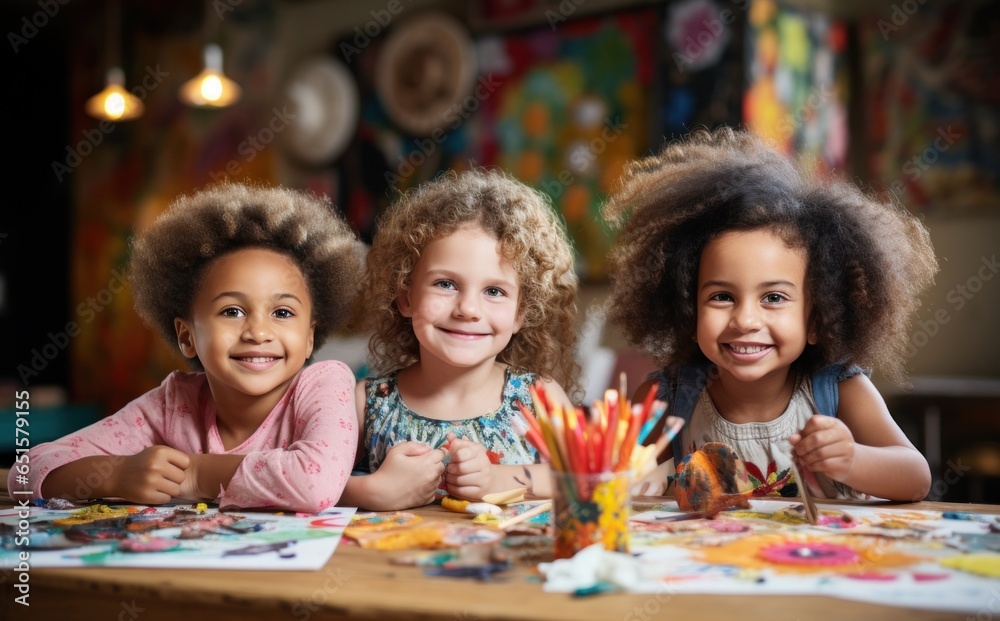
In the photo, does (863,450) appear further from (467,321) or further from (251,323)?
(251,323)

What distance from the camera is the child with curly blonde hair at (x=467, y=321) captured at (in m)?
1.31

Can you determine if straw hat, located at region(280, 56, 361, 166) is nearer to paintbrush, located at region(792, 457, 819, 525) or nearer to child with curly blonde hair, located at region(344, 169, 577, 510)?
child with curly blonde hair, located at region(344, 169, 577, 510)

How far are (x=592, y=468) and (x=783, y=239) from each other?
0.55 m

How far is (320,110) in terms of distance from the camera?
455 centimetres

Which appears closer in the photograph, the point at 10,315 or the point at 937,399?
the point at 937,399

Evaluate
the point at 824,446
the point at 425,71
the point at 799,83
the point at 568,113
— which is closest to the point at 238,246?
the point at 824,446

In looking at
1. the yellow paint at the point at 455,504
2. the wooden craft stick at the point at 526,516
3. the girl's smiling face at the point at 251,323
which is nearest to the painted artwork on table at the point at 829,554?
the wooden craft stick at the point at 526,516

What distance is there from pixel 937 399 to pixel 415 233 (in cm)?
242

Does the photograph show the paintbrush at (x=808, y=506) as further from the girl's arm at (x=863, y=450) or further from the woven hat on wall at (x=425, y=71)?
the woven hat on wall at (x=425, y=71)

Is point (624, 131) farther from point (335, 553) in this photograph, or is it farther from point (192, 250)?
point (335, 553)

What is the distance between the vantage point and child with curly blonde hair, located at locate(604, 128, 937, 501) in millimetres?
1225

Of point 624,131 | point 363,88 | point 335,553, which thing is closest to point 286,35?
point 363,88

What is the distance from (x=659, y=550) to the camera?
34.2 inches

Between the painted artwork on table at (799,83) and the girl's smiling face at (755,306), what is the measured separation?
1939 mm
